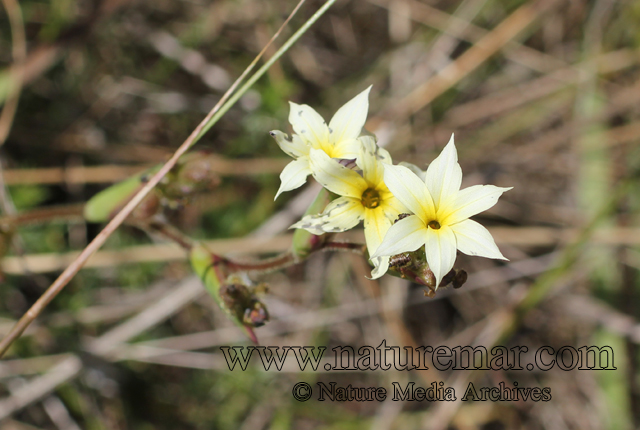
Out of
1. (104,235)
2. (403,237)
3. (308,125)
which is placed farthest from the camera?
(104,235)

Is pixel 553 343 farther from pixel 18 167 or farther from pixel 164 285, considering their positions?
pixel 18 167

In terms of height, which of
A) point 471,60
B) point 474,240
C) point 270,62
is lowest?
point 474,240

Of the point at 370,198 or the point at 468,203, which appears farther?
the point at 370,198

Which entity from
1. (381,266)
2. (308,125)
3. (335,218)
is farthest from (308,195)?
(381,266)

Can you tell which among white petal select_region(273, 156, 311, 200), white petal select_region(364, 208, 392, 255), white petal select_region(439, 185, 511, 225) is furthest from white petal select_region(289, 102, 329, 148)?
white petal select_region(439, 185, 511, 225)

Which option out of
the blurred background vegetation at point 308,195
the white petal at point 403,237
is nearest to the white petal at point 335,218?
the white petal at point 403,237

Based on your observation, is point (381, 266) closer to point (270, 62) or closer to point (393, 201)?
point (393, 201)
